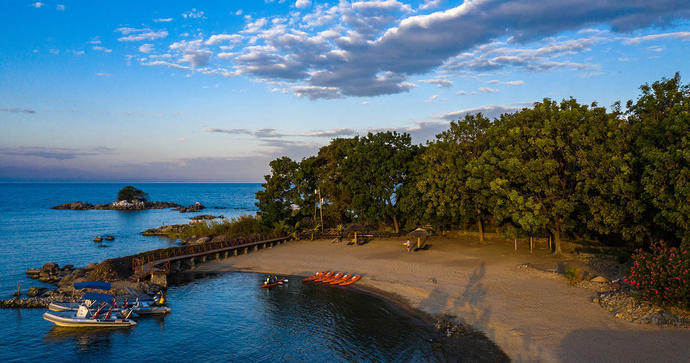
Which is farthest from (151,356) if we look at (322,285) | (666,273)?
(666,273)

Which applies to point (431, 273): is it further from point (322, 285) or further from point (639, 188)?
point (639, 188)

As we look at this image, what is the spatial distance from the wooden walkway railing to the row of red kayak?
12.6 m

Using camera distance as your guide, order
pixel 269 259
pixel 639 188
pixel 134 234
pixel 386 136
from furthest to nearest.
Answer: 1. pixel 134 234
2. pixel 386 136
3. pixel 269 259
4. pixel 639 188

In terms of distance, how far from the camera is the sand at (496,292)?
17359 millimetres

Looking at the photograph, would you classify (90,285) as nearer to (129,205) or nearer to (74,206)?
(129,205)

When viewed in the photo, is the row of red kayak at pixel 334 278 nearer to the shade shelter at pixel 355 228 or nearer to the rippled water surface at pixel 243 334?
the rippled water surface at pixel 243 334

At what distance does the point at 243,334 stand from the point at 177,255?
20.4 meters

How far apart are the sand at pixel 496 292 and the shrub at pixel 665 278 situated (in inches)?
72.6

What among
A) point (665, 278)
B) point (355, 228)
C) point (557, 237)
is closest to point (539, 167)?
point (557, 237)

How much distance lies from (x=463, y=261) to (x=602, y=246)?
12599 millimetres

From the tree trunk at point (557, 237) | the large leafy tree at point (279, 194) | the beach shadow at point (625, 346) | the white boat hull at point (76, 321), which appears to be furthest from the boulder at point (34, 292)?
the tree trunk at point (557, 237)

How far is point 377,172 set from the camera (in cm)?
4759

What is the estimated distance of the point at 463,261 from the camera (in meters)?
35.2

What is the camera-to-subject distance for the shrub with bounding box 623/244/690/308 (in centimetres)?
1878
